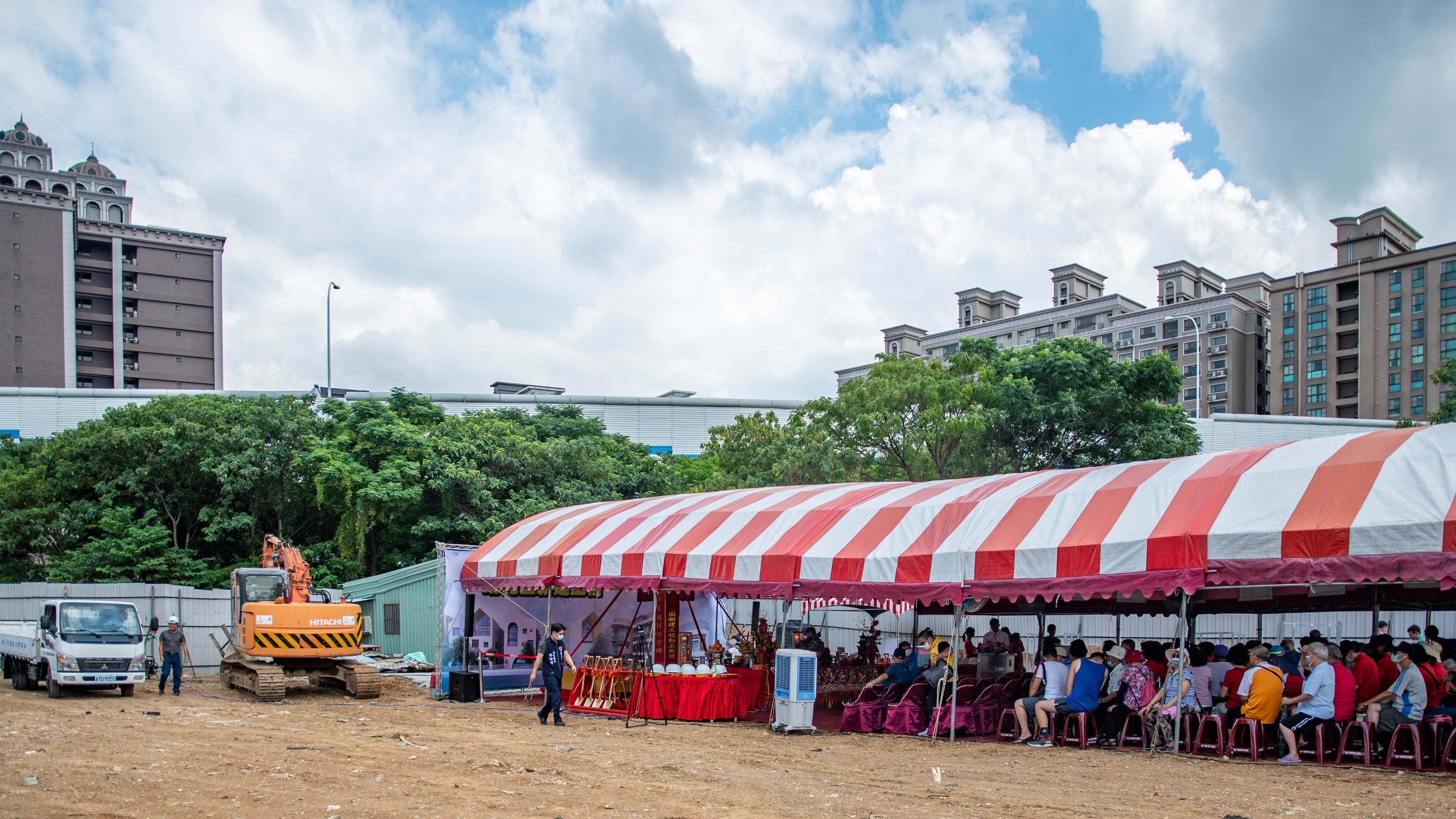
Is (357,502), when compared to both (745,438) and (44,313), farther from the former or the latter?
(44,313)

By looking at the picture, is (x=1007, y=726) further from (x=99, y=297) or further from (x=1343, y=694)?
(x=99, y=297)

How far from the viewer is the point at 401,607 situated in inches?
1106

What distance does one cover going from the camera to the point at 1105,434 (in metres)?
32.4

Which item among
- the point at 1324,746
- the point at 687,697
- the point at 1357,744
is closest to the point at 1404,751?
the point at 1357,744

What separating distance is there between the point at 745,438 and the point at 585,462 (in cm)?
616

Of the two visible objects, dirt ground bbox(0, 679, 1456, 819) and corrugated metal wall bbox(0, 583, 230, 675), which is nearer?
dirt ground bbox(0, 679, 1456, 819)

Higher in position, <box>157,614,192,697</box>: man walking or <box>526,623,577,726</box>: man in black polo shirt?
<box>526,623,577,726</box>: man in black polo shirt

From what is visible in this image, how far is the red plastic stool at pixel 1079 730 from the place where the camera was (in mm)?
12438

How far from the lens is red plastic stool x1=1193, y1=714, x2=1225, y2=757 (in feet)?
37.6

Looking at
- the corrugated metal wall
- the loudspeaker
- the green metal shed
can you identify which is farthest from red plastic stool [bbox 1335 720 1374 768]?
the corrugated metal wall

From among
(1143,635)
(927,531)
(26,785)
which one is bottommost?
(1143,635)

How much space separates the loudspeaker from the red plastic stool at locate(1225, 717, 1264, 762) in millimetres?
12291

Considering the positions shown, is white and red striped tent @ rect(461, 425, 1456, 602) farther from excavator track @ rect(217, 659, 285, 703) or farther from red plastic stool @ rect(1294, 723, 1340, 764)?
excavator track @ rect(217, 659, 285, 703)

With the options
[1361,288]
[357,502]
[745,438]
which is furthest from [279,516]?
[1361,288]
